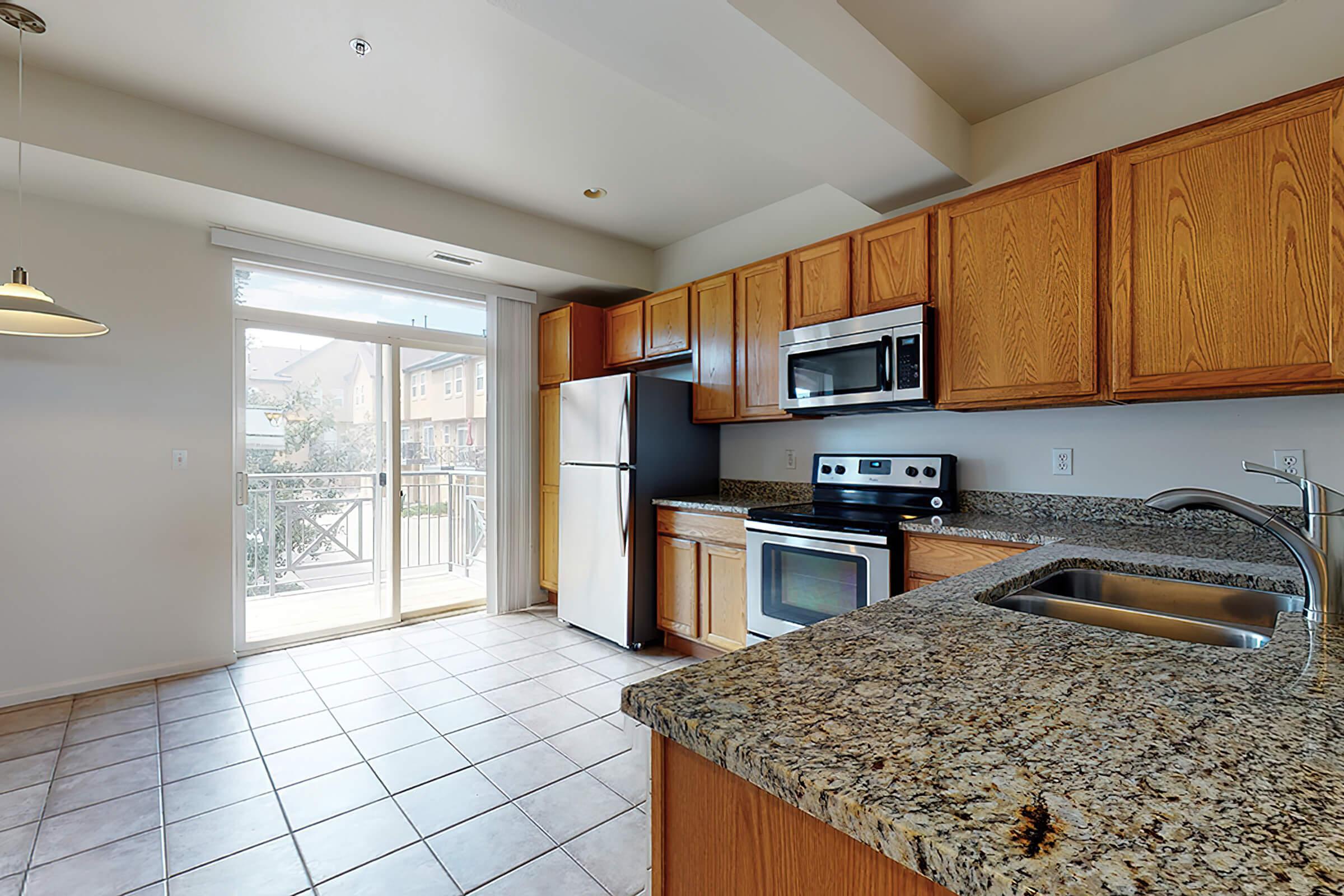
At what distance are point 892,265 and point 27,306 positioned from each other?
10.4ft

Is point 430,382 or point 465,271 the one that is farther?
point 430,382

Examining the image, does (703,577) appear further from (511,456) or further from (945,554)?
(511,456)

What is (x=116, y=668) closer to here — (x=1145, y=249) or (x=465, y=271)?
(x=465, y=271)

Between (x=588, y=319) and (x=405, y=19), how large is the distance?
2317 millimetres

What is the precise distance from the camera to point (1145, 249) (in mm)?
2053

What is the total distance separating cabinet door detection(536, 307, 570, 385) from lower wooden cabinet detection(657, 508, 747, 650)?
1391 mm

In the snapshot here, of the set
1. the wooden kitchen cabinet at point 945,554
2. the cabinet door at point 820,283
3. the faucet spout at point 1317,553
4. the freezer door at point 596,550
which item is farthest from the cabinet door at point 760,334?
the faucet spout at point 1317,553

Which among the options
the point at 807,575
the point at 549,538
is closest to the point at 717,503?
the point at 807,575

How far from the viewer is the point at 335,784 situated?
2158mm

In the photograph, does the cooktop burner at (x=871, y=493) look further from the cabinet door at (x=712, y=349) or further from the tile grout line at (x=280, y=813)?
the tile grout line at (x=280, y=813)

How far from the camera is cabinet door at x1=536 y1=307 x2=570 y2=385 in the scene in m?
4.30

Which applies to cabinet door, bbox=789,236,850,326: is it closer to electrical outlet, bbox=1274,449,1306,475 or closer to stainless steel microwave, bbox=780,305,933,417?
stainless steel microwave, bbox=780,305,933,417

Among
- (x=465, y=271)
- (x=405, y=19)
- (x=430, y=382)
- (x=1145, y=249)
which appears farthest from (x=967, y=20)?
(x=430, y=382)

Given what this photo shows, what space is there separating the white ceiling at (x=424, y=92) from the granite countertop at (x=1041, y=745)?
2.26 m
